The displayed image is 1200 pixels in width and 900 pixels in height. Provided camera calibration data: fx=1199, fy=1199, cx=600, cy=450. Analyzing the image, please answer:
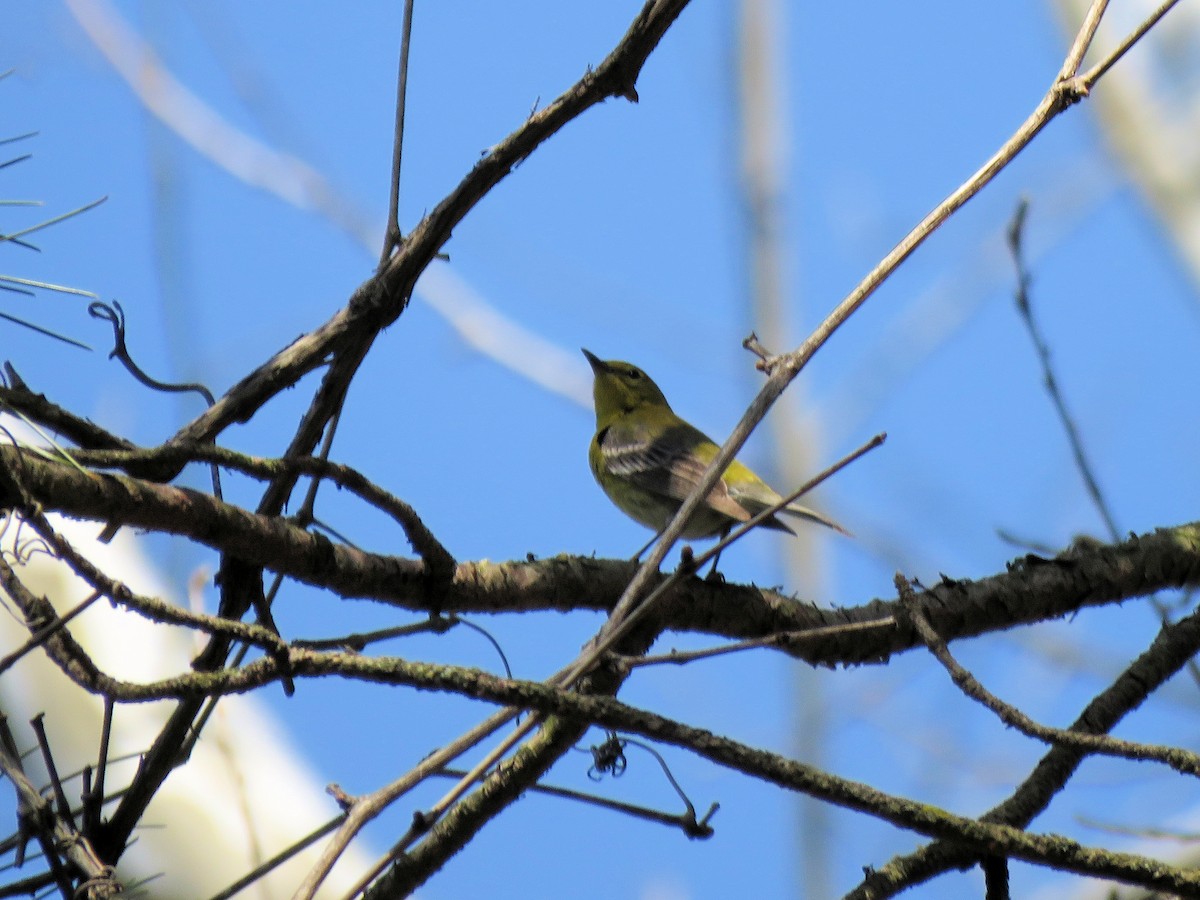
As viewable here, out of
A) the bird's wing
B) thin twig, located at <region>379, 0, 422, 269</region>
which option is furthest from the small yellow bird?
thin twig, located at <region>379, 0, 422, 269</region>

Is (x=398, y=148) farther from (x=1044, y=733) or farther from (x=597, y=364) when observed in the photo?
(x=597, y=364)

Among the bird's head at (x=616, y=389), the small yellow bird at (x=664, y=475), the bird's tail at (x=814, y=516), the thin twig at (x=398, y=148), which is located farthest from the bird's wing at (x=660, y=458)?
the thin twig at (x=398, y=148)

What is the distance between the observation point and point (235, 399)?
204 centimetres

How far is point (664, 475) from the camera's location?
4.91m

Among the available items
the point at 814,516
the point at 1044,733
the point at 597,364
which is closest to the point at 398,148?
the point at 1044,733

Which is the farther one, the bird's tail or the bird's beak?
the bird's beak

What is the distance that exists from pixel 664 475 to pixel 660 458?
17cm

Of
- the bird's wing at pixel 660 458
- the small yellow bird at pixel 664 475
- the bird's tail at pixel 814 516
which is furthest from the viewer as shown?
the bird's wing at pixel 660 458

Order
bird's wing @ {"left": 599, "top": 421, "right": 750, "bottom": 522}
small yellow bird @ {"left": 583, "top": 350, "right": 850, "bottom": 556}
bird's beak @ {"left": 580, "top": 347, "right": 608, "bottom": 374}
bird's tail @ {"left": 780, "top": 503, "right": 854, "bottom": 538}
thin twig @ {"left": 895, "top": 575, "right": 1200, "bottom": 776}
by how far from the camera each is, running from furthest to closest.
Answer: bird's beak @ {"left": 580, "top": 347, "right": 608, "bottom": 374}
bird's wing @ {"left": 599, "top": 421, "right": 750, "bottom": 522}
small yellow bird @ {"left": 583, "top": 350, "right": 850, "bottom": 556}
bird's tail @ {"left": 780, "top": 503, "right": 854, "bottom": 538}
thin twig @ {"left": 895, "top": 575, "right": 1200, "bottom": 776}

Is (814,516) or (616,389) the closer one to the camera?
(814,516)

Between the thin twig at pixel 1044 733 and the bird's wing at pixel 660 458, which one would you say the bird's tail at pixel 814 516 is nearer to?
the bird's wing at pixel 660 458

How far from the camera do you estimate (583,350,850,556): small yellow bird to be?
465cm

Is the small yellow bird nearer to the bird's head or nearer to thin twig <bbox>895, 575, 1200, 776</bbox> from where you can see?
the bird's head

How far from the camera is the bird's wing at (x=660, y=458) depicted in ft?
15.8
